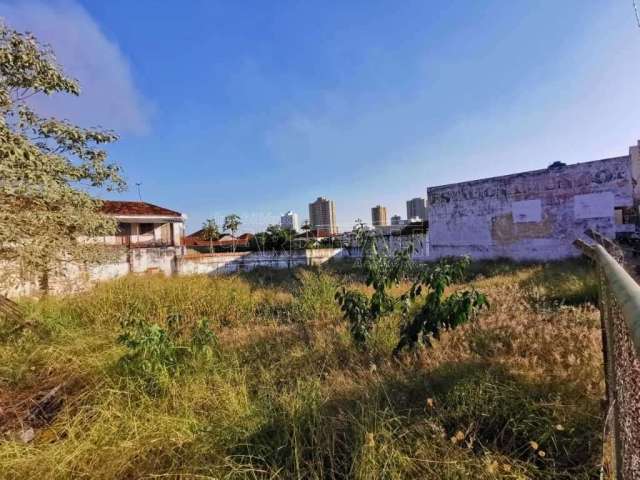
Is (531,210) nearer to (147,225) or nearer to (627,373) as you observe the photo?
(627,373)

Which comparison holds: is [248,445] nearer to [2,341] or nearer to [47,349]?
[47,349]

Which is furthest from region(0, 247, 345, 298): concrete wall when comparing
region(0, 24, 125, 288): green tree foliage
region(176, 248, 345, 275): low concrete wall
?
region(0, 24, 125, 288): green tree foliage

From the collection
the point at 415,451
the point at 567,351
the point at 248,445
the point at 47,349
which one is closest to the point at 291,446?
the point at 248,445

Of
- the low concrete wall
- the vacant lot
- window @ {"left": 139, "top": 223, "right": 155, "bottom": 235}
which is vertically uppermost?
window @ {"left": 139, "top": 223, "right": 155, "bottom": 235}

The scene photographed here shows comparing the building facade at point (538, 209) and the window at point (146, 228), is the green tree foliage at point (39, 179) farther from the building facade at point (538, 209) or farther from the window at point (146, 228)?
the window at point (146, 228)

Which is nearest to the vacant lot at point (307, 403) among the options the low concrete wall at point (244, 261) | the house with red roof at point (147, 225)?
the low concrete wall at point (244, 261)

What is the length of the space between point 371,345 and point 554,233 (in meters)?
10.6

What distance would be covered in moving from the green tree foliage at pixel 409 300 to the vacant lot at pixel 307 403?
29 cm

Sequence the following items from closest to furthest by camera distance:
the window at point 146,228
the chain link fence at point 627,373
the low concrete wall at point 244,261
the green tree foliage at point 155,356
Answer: the chain link fence at point 627,373 < the green tree foliage at point 155,356 < the low concrete wall at point 244,261 < the window at point 146,228

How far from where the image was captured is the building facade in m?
9.82

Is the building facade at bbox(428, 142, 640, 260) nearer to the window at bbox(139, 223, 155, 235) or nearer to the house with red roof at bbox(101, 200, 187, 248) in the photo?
the house with red roof at bbox(101, 200, 187, 248)

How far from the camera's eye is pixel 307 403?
7.16 feet

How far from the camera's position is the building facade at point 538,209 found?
982 centimetres

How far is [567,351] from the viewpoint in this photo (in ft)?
8.66
